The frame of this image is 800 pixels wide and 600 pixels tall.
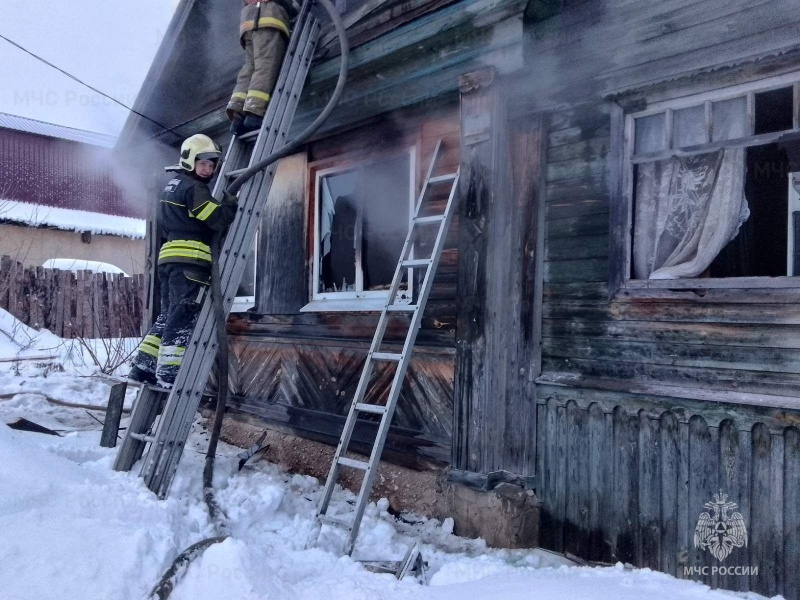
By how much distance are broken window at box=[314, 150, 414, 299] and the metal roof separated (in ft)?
58.6

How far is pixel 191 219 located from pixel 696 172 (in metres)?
3.34

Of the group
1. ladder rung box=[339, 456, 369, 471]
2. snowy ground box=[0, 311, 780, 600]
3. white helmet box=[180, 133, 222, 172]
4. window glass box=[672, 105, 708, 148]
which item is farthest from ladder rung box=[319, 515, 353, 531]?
window glass box=[672, 105, 708, 148]

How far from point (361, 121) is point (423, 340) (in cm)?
205

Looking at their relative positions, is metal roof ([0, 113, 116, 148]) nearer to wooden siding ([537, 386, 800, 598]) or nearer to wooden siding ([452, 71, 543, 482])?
wooden siding ([452, 71, 543, 482])

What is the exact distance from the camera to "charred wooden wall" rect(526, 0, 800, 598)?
306 cm

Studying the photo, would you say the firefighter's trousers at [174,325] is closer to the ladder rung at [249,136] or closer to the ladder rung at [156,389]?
the ladder rung at [156,389]

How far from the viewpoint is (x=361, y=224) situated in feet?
17.5

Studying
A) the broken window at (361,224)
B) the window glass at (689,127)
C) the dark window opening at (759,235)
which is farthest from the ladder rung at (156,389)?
the dark window opening at (759,235)

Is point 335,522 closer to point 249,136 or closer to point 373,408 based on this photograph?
point 373,408

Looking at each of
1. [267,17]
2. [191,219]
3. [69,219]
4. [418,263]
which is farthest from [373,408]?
[69,219]

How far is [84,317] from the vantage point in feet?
46.9

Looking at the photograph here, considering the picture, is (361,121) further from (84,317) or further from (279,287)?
(84,317)

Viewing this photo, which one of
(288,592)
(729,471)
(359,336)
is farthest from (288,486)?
(729,471)

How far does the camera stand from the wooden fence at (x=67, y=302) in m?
13.7
